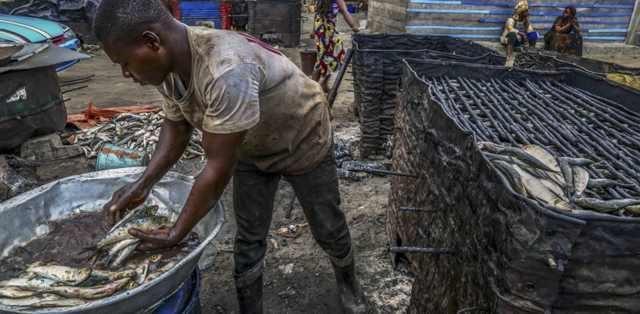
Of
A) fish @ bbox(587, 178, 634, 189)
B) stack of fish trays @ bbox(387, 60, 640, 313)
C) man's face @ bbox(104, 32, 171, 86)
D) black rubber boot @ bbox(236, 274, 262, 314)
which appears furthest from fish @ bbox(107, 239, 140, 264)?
fish @ bbox(587, 178, 634, 189)

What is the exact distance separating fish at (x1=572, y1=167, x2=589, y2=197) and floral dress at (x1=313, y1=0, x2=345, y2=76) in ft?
17.1

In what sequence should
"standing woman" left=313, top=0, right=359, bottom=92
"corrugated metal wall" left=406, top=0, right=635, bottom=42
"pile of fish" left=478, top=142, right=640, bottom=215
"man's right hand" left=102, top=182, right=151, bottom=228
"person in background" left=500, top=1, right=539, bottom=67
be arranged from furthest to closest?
"person in background" left=500, top=1, right=539, bottom=67, "corrugated metal wall" left=406, top=0, right=635, bottom=42, "standing woman" left=313, top=0, right=359, bottom=92, "man's right hand" left=102, top=182, right=151, bottom=228, "pile of fish" left=478, top=142, right=640, bottom=215

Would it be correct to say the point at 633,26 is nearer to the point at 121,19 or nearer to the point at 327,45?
the point at 327,45

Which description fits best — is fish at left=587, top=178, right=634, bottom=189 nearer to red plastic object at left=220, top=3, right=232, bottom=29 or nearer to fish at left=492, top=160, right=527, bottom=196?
fish at left=492, top=160, right=527, bottom=196

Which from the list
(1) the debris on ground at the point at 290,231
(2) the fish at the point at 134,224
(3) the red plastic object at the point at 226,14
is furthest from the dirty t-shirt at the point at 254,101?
(3) the red plastic object at the point at 226,14

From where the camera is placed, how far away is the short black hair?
Answer: 1.40 m

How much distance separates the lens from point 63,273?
65.2 inches

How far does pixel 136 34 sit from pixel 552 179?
1.62 metres

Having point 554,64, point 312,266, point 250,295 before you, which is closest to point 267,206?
point 250,295

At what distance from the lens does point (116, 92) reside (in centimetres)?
782

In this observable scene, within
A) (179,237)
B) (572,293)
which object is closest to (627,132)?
(572,293)

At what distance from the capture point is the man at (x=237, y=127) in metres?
1.48

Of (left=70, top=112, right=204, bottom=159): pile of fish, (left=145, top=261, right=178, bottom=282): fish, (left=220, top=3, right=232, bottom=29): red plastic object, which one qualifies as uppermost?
(left=220, top=3, right=232, bottom=29): red plastic object

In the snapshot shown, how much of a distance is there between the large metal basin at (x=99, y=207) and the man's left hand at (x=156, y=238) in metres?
0.09
